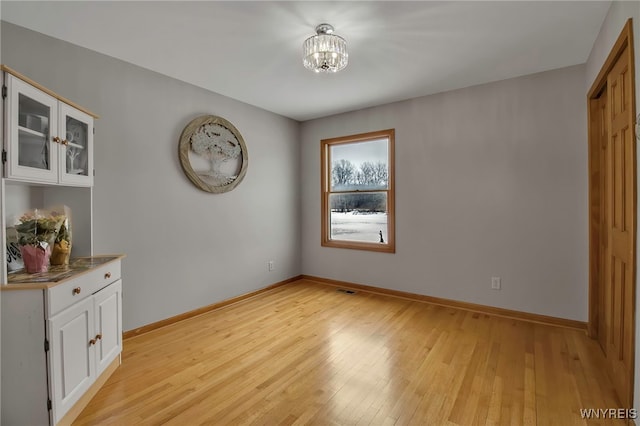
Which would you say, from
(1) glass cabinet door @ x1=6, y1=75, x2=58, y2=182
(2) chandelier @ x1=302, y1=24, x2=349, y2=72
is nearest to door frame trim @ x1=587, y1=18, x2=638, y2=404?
(2) chandelier @ x1=302, y1=24, x2=349, y2=72

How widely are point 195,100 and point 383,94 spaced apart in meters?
2.19

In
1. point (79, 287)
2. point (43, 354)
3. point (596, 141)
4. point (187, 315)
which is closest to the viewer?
point (43, 354)

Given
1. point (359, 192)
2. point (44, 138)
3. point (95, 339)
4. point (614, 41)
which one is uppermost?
point (614, 41)

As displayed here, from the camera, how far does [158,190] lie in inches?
120

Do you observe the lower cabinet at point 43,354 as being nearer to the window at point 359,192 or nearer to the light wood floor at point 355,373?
the light wood floor at point 355,373

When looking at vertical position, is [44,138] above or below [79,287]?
above

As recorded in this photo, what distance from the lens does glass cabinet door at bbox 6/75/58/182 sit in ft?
5.31

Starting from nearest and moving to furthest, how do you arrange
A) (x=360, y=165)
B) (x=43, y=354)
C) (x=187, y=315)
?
(x=43, y=354), (x=187, y=315), (x=360, y=165)

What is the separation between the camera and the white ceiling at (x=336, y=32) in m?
2.05

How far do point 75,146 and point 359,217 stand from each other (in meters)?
3.34

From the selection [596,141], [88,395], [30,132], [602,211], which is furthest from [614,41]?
[88,395]

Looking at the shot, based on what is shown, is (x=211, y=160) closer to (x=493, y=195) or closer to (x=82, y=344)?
(x=82, y=344)

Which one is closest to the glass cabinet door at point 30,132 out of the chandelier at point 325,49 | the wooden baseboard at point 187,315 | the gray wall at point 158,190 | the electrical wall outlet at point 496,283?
the gray wall at point 158,190

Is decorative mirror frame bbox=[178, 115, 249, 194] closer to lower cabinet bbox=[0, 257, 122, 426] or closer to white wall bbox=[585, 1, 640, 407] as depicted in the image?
lower cabinet bbox=[0, 257, 122, 426]
